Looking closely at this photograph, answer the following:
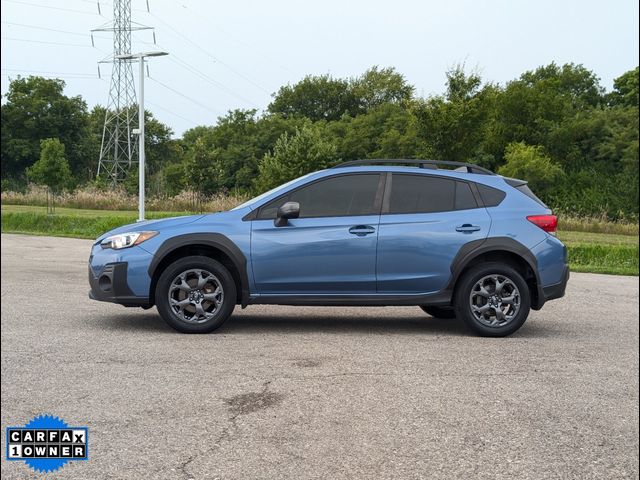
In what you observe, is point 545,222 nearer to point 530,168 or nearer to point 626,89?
point 530,168

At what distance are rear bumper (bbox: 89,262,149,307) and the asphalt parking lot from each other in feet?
1.10

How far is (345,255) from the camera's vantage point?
7.21 m

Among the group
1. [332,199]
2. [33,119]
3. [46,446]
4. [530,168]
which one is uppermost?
[33,119]

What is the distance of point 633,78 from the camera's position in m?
52.1

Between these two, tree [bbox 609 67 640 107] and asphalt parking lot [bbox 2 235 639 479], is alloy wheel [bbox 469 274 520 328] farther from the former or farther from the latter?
tree [bbox 609 67 640 107]

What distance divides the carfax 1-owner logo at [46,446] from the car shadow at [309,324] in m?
3.39

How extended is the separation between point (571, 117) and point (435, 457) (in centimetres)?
4171

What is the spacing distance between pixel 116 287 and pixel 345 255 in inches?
90.4

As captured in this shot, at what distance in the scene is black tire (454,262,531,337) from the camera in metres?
7.28

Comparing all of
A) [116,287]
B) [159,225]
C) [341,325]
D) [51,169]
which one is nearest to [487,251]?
[341,325]

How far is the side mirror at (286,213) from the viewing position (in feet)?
23.1

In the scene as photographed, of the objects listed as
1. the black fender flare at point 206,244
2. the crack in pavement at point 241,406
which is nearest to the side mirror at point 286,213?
the black fender flare at point 206,244

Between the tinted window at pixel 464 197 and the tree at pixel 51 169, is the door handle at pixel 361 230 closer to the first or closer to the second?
the tinted window at pixel 464 197

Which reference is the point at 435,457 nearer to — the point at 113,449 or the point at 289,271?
the point at 113,449
